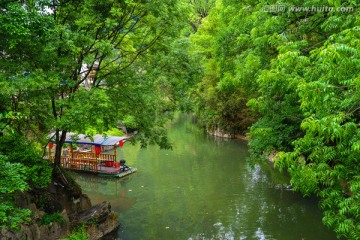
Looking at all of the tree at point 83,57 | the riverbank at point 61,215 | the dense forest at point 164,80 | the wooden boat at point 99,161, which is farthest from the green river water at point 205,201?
the tree at point 83,57

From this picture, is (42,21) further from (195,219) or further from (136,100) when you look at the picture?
(195,219)

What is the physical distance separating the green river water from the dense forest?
3.04 m

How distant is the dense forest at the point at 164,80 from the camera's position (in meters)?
5.44

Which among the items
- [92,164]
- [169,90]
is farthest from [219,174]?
[169,90]

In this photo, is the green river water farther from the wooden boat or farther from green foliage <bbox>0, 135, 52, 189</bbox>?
green foliage <bbox>0, 135, 52, 189</bbox>

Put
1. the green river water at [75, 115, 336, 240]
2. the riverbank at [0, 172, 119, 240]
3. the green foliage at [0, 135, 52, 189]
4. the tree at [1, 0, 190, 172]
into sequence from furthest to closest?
the green river water at [75, 115, 336, 240] < the riverbank at [0, 172, 119, 240] < the green foliage at [0, 135, 52, 189] < the tree at [1, 0, 190, 172]

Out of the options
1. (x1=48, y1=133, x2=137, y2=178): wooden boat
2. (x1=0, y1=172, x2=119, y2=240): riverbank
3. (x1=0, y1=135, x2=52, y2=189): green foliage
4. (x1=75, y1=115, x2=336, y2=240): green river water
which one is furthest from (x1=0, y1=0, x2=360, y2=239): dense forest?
(x1=48, y1=133, x2=137, y2=178): wooden boat

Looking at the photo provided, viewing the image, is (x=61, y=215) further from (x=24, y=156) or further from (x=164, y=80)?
(x=164, y=80)

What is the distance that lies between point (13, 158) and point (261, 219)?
8949 millimetres

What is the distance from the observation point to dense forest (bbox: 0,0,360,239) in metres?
5.44

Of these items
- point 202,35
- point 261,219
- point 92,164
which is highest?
point 202,35

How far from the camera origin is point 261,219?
12352 mm

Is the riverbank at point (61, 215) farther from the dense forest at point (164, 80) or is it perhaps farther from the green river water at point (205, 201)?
the green river water at point (205, 201)

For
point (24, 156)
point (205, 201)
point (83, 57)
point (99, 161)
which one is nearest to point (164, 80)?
point (83, 57)
